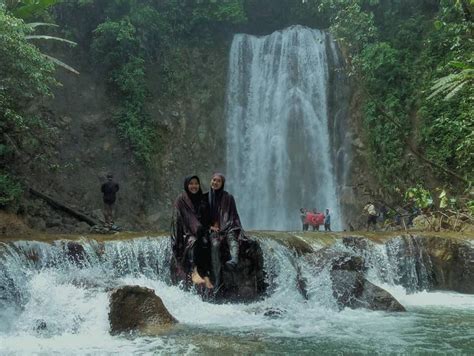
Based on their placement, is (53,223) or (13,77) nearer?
(13,77)

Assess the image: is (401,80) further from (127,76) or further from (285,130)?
(127,76)

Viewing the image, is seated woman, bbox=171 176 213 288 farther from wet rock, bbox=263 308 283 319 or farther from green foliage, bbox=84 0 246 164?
green foliage, bbox=84 0 246 164

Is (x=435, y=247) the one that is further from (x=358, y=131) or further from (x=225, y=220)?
(x=358, y=131)

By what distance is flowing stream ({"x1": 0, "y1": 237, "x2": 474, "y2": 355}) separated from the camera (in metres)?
5.73

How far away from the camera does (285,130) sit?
20906 millimetres

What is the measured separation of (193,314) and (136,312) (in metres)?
1.15

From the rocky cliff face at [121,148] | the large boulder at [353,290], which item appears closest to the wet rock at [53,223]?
the rocky cliff face at [121,148]

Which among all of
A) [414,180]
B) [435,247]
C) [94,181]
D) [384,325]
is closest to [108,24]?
[94,181]

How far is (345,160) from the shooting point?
2017 centimetres

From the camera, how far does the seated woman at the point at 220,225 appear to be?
8.10m

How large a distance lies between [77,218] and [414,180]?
10.5m

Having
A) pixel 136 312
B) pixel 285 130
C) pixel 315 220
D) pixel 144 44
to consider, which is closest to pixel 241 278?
pixel 136 312

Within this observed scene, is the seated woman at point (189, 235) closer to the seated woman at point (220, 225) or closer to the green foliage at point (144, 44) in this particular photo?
the seated woman at point (220, 225)

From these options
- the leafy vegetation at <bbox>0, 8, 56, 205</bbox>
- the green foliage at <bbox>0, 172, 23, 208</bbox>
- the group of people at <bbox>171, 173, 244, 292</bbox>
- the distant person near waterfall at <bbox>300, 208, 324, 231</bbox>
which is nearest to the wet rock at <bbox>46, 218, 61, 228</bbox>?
the leafy vegetation at <bbox>0, 8, 56, 205</bbox>
